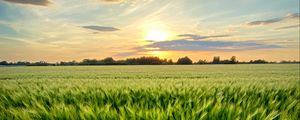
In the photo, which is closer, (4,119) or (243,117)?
(243,117)

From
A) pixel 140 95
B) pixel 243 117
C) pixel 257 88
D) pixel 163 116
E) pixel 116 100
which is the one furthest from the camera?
pixel 257 88

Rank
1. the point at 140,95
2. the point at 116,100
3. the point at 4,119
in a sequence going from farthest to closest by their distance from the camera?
the point at 140,95
the point at 116,100
the point at 4,119

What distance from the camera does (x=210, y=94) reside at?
6262mm

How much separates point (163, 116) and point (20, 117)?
1516 mm

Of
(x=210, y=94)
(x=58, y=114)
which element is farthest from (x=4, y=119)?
(x=210, y=94)

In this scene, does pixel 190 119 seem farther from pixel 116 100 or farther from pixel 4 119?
pixel 116 100

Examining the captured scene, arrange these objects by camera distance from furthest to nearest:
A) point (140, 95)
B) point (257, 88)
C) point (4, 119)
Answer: point (257, 88) < point (140, 95) < point (4, 119)

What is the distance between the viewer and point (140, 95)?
6145mm

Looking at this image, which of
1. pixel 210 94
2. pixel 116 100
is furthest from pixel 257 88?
pixel 116 100

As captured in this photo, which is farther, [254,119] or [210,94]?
[210,94]

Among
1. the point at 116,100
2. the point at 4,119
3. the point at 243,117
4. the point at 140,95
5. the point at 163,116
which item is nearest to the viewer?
the point at 163,116

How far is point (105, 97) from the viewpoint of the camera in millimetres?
5836

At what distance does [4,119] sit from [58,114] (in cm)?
83

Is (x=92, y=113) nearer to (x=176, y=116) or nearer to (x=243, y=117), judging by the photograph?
(x=176, y=116)
